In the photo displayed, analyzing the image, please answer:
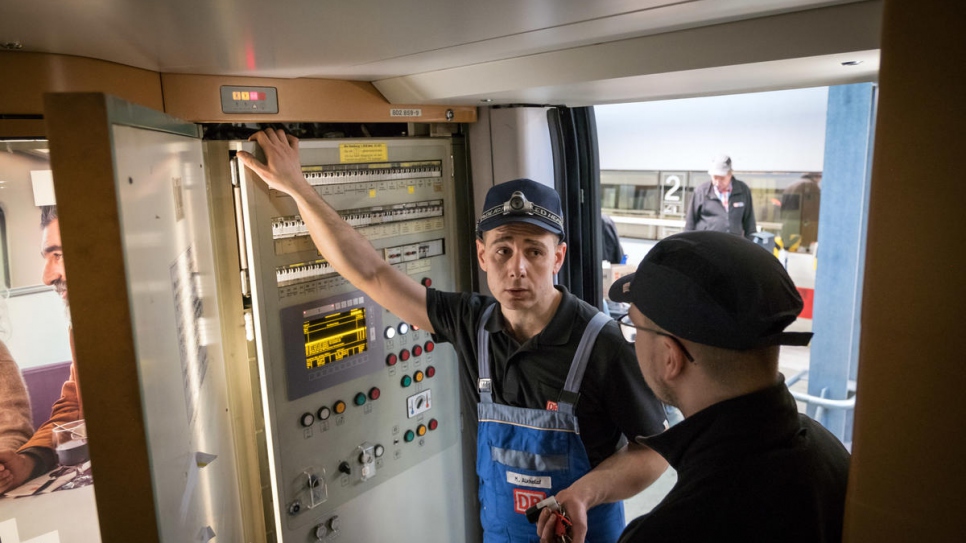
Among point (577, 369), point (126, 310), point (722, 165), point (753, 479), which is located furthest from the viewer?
point (722, 165)

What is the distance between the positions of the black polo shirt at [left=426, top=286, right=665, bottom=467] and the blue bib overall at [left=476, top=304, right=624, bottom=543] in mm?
35

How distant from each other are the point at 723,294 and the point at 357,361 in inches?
60.8

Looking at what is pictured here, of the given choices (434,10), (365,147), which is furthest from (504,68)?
(434,10)

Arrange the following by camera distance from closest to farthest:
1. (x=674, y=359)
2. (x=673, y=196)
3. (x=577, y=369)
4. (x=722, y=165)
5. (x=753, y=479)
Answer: (x=753, y=479)
(x=674, y=359)
(x=577, y=369)
(x=722, y=165)
(x=673, y=196)

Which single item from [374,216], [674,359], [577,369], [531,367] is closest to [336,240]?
[374,216]

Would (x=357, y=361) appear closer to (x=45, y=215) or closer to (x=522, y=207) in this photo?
(x=522, y=207)

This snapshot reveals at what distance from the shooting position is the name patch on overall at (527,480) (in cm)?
201

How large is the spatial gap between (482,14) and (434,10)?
0.10 meters

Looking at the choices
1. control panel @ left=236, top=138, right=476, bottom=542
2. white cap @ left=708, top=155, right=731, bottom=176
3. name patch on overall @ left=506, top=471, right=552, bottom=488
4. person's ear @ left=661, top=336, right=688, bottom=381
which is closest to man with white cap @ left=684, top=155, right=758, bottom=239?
white cap @ left=708, top=155, right=731, bottom=176

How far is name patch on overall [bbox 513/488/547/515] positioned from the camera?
202 cm

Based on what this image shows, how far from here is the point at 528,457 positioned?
2033 mm

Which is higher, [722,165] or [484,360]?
[722,165]

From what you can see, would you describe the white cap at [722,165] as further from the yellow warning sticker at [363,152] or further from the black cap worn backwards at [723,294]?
the black cap worn backwards at [723,294]

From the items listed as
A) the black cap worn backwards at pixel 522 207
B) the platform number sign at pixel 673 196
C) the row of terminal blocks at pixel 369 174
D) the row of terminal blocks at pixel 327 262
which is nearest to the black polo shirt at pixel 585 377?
the black cap worn backwards at pixel 522 207
